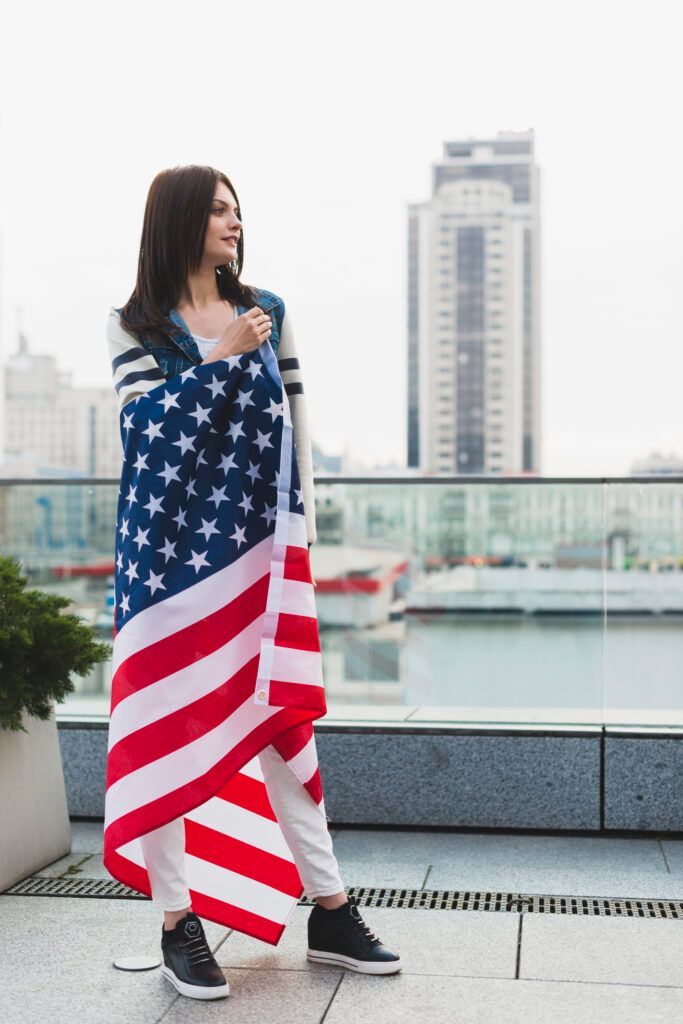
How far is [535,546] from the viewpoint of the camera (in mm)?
4391

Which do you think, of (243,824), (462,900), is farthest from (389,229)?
(243,824)

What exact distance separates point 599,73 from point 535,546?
81.0 meters

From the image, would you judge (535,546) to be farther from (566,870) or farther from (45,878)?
(45,878)

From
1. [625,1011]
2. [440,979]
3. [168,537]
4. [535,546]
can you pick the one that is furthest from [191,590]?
[535,546]

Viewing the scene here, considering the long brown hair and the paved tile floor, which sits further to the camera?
the long brown hair

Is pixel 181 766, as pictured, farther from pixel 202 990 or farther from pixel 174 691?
pixel 202 990

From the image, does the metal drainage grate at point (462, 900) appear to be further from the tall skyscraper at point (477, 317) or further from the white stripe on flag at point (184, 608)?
the tall skyscraper at point (477, 317)

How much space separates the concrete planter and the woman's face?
4.31 feet

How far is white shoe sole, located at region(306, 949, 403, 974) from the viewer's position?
91.1 inches

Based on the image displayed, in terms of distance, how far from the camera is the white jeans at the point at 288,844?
2281mm

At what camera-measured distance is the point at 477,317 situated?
3639 inches

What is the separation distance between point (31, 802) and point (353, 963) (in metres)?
1.10

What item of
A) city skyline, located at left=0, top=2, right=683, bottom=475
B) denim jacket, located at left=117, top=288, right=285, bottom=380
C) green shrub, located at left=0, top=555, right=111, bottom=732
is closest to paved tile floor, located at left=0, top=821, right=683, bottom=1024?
green shrub, located at left=0, top=555, right=111, bottom=732

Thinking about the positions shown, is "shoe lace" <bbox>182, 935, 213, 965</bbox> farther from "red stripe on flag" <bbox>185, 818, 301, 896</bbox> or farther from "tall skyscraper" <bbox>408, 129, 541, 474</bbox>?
"tall skyscraper" <bbox>408, 129, 541, 474</bbox>
